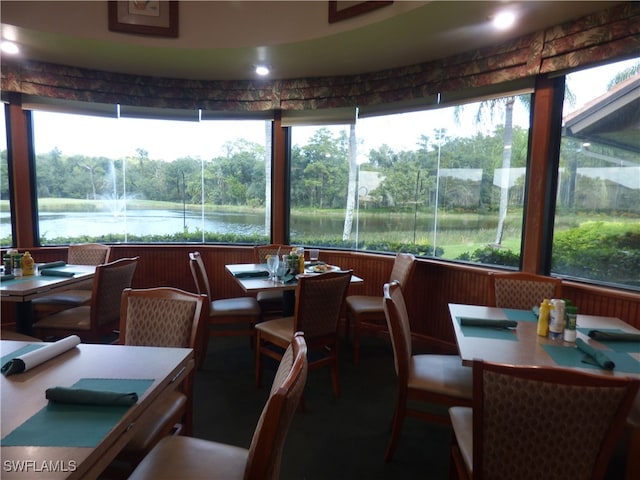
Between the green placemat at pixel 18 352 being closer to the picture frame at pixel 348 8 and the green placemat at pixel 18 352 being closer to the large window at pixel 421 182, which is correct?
the picture frame at pixel 348 8

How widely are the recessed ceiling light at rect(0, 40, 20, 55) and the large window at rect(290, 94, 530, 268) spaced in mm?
2670

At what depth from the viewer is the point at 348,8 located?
9.16 feet

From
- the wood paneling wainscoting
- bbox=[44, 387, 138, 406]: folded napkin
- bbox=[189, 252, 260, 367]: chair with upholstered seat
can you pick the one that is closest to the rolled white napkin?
bbox=[44, 387, 138, 406]: folded napkin

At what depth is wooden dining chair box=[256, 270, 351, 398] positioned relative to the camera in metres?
2.43

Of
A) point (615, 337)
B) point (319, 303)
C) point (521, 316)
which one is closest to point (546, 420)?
point (615, 337)

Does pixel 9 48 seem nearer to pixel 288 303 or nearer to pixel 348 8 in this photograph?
pixel 348 8

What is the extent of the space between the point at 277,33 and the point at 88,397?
2966mm

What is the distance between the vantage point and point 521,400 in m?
1.13

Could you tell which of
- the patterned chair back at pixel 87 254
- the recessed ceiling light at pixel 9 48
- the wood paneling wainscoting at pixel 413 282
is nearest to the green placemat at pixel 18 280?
the patterned chair back at pixel 87 254

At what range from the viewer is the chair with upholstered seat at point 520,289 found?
2494 millimetres

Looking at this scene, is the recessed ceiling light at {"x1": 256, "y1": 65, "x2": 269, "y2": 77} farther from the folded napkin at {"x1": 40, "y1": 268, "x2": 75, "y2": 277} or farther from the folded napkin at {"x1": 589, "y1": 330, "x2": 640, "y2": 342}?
the folded napkin at {"x1": 589, "y1": 330, "x2": 640, "y2": 342}

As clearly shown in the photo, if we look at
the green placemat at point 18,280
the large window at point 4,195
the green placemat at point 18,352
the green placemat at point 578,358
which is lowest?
the green placemat at point 578,358

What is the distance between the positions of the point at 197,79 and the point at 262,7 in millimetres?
1406

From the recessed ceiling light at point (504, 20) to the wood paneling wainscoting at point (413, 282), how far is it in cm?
190
